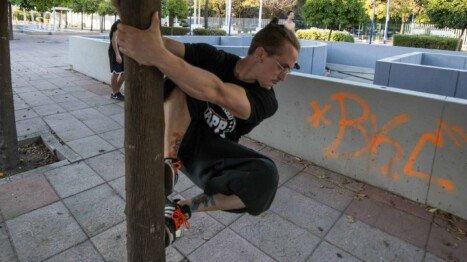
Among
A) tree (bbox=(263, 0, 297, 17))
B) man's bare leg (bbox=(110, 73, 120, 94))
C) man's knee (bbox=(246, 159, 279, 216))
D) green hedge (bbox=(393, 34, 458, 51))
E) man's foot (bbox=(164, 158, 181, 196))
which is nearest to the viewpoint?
man's foot (bbox=(164, 158, 181, 196))

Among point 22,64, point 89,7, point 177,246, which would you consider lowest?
point 177,246

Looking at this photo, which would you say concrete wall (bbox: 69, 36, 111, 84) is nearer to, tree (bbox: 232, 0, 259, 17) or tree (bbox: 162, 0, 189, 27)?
tree (bbox: 162, 0, 189, 27)

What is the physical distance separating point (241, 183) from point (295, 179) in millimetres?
2214

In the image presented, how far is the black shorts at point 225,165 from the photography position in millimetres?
2227

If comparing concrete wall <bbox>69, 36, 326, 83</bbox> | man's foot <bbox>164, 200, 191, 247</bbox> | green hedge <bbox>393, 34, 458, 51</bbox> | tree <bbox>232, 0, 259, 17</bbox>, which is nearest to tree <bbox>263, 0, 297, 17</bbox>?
tree <bbox>232, 0, 259, 17</bbox>

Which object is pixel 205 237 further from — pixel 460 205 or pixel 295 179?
pixel 460 205

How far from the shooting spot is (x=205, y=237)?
307cm

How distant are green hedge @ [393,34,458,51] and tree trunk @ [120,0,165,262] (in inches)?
714

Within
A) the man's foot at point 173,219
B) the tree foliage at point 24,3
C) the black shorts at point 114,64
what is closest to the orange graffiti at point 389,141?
the man's foot at point 173,219

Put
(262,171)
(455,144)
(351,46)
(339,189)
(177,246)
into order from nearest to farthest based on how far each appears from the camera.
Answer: (262,171), (177,246), (455,144), (339,189), (351,46)

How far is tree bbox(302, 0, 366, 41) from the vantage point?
65.2 ft

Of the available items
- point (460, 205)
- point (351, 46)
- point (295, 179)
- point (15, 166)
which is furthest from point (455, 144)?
point (351, 46)

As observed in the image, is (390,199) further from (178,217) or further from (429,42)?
(429,42)

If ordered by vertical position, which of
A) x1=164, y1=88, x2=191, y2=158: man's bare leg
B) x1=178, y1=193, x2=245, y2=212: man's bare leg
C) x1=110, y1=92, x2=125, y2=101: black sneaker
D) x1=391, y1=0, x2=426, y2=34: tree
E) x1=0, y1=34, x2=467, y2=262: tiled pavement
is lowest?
x1=0, y1=34, x2=467, y2=262: tiled pavement
